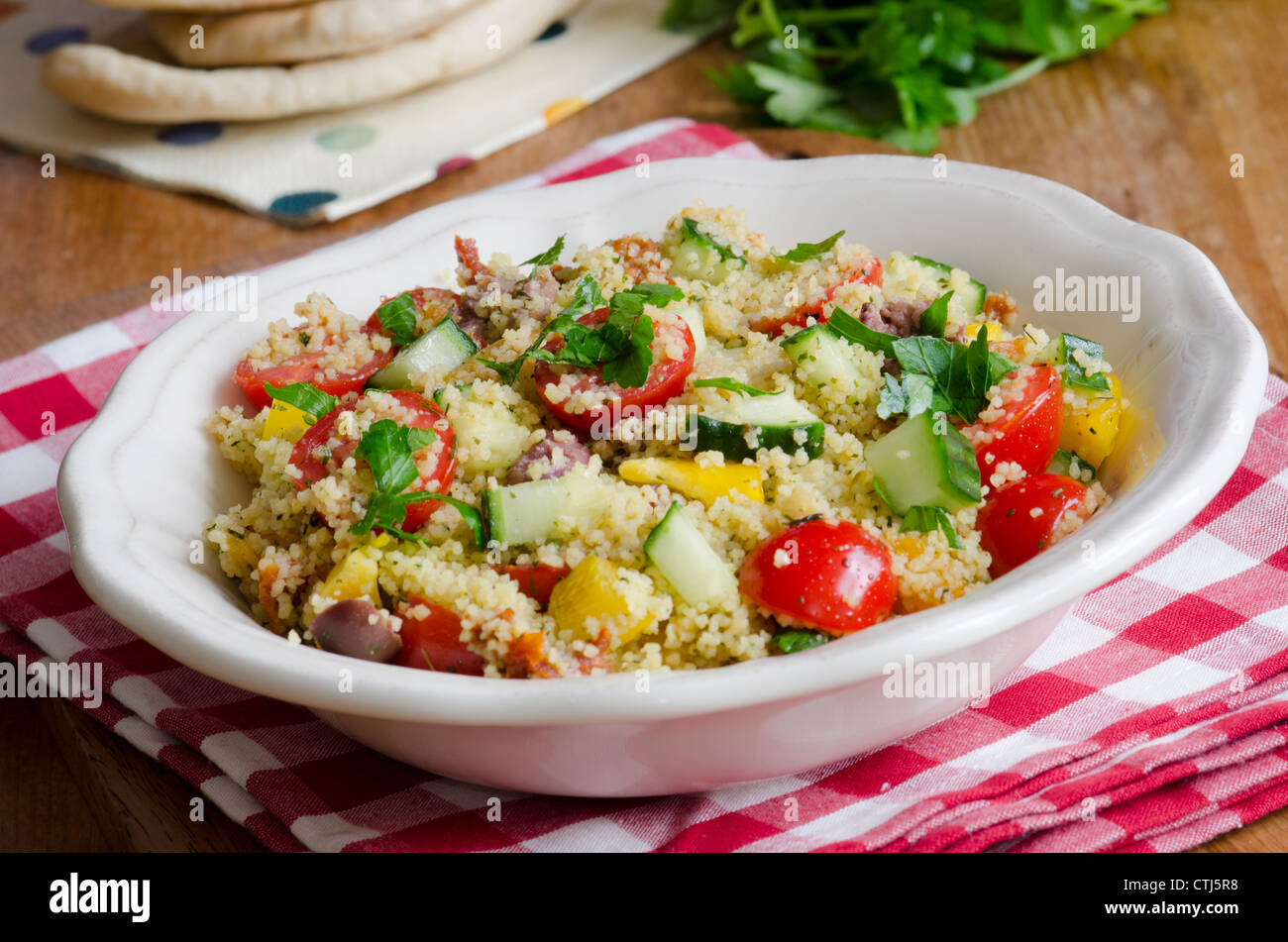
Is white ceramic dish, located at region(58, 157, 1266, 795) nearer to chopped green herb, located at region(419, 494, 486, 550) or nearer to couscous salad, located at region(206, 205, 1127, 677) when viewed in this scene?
couscous salad, located at region(206, 205, 1127, 677)

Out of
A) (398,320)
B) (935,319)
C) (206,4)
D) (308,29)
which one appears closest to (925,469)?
(935,319)

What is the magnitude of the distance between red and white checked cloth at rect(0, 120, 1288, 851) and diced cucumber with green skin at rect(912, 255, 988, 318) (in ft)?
1.96

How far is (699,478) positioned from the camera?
81.4 inches

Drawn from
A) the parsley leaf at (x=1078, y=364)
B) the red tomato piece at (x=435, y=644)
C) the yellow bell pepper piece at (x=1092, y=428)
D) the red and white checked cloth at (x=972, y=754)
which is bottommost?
the red and white checked cloth at (x=972, y=754)

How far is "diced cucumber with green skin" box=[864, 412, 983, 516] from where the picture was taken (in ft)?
6.69

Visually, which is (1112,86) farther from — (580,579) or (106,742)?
(106,742)

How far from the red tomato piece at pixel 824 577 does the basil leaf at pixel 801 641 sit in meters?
0.02

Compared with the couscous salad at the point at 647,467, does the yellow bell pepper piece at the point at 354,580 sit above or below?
below

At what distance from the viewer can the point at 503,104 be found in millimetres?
4496

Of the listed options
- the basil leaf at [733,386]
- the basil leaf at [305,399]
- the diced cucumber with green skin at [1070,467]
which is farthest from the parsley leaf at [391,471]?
the diced cucumber with green skin at [1070,467]

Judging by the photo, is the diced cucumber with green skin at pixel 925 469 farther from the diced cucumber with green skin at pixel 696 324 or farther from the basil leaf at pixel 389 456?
the basil leaf at pixel 389 456

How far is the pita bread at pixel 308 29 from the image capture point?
162 inches

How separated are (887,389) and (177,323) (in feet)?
4.63

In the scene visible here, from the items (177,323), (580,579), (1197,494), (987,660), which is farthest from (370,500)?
(1197,494)
